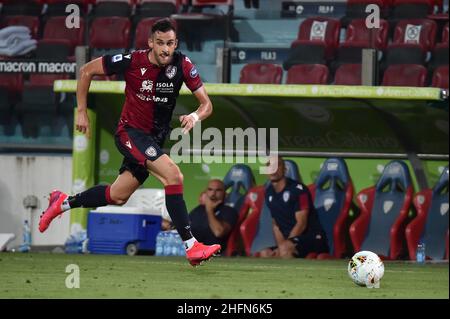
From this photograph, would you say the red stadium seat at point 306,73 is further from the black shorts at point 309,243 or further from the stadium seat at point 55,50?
the stadium seat at point 55,50

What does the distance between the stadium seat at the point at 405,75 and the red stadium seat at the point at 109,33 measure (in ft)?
11.1

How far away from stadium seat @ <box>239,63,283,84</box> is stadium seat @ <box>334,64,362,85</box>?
29.8 inches

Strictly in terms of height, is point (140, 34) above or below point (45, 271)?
above

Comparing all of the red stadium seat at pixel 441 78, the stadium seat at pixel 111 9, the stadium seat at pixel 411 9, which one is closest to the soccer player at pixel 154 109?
the red stadium seat at pixel 441 78

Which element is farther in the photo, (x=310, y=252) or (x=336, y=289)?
(x=310, y=252)

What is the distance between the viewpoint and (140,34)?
606 inches

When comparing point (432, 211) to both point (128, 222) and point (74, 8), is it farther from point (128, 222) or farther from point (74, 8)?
point (74, 8)

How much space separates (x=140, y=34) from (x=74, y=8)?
38.2 inches

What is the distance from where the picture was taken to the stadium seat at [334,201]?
14664mm

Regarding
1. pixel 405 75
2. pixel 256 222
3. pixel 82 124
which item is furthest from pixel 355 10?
pixel 82 124

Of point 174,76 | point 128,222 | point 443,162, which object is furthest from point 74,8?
point 174,76

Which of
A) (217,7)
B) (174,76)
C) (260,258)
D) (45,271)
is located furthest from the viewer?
(217,7)

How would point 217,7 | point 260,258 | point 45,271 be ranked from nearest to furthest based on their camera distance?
1. point 45,271
2. point 260,258
3. point 217,7

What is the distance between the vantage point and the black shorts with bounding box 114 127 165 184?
346 inches
